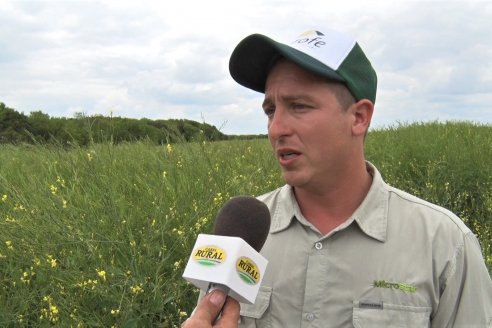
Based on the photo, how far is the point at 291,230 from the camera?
1.77m

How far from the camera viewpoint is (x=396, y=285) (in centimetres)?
157

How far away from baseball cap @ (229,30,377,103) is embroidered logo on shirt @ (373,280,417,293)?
1.92 ft

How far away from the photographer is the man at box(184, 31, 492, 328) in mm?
1562

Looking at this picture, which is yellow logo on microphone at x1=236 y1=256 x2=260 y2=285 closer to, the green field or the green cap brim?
the green cap brim

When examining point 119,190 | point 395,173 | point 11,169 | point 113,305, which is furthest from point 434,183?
point 11,169

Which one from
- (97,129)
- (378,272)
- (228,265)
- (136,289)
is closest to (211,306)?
(228,265)

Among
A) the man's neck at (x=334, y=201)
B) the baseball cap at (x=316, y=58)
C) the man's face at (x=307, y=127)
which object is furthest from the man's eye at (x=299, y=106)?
the man's neck at (x=334, y=201)

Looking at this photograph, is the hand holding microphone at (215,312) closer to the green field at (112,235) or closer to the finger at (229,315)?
the finger at (229,315)

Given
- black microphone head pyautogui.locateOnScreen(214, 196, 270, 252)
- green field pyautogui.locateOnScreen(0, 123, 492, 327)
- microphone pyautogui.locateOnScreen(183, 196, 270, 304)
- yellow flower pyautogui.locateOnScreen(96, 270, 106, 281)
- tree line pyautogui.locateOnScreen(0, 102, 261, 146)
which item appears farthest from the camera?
tree line pyautogui.locateOnScreen(0, 102, 261, 146)

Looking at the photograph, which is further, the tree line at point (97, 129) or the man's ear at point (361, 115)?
the tree line at point (97, 129)

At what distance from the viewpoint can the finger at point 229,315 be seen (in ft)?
3.90

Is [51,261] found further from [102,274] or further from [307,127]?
[307,127]

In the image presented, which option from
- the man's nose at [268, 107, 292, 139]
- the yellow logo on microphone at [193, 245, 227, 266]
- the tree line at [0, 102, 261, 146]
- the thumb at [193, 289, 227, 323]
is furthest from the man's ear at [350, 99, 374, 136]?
the tree line at [0, 102, 261, 146]

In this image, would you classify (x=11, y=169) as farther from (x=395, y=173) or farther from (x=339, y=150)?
(x=339, y=150)
